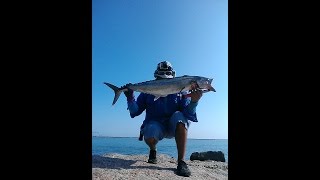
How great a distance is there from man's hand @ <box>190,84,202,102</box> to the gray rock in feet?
8.00

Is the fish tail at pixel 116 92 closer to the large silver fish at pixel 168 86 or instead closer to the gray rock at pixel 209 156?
the large silver fish at pixel 168 86

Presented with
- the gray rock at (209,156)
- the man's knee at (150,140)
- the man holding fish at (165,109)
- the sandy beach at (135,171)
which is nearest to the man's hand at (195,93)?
the man holding fish at (165,109)

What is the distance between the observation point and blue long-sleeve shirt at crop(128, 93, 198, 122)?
15.1ft

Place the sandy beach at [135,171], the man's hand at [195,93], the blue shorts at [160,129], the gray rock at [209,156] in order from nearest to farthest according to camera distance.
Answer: the sandy beach at [135,171] → the man's hand at [195,93] → the blue shorts at [160,129] → the gray rock at [209,156]

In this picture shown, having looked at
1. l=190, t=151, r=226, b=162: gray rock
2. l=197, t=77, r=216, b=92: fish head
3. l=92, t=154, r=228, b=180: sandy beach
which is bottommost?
l=190, t=151, r=226, b=162: gray rock

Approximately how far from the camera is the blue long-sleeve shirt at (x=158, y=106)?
459 cm

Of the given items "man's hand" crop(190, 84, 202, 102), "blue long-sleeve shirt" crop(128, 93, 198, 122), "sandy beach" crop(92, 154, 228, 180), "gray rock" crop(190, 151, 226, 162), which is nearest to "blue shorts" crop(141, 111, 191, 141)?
"blue long-sleeve shirt" crop(128, 93, 198, 122)

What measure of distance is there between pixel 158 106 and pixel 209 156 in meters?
2.36

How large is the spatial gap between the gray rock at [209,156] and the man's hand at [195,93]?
2.44 metres

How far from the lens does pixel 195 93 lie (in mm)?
4211

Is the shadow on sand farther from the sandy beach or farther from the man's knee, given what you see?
the man's knee
